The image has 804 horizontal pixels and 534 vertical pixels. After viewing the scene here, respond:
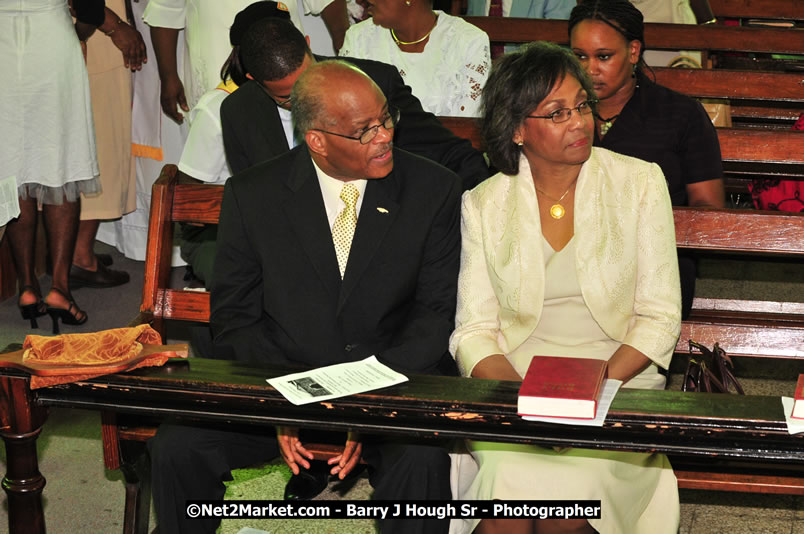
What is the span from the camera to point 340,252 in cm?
324

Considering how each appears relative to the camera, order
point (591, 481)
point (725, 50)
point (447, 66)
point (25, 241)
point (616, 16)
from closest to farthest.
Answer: point (591, 481) < point (616, 16) < point (447, 66) < point (25, 241) < point (725, 50)

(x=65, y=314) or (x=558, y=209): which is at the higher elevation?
(x=558, y=209)

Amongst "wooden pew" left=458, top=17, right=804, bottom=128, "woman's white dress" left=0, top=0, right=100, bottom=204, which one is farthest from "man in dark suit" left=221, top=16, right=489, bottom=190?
"wooden pew" left=458, top=17, right=804, bottom=128

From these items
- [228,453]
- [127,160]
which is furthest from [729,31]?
[228,453]

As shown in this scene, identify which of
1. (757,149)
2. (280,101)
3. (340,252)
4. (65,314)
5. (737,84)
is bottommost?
(65,314)

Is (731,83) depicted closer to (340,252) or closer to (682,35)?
(682,35)

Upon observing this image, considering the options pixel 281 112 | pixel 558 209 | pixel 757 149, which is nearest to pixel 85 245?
pixel 281 112

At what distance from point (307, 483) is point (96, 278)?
3.34 m

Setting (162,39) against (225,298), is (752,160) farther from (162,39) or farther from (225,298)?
(162,39)

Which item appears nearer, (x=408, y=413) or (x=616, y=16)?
(x=408, y=413)

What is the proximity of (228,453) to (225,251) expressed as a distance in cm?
63

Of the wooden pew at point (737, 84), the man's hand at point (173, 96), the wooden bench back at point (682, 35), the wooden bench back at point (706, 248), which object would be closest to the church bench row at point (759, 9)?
the wooden bench back at point (682, 35)

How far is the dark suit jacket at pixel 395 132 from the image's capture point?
378 centimetres

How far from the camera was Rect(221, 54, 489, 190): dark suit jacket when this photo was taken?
378cm
